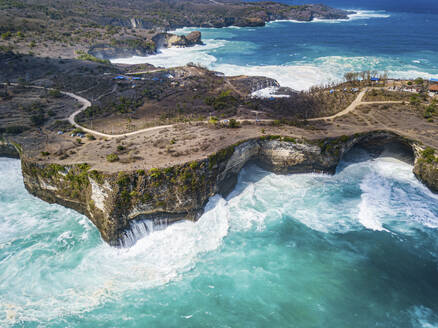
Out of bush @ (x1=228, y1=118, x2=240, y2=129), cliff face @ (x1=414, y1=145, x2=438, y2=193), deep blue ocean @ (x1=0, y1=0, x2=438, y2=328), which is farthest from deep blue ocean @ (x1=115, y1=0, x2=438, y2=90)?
deep blue ocean @ (x1=0, y1=0, x2=438, y2=328)

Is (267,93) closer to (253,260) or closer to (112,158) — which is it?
(112,158)

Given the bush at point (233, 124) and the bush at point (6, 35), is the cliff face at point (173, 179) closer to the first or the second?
the bush at point (233, 124)

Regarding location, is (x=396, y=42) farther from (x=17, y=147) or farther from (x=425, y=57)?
(x=17, y=147)

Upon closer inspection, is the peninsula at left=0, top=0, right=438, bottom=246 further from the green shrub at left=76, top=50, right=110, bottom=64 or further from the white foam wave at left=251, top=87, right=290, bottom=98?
the green shrub at left=76, top=50, right=110, bottom=64

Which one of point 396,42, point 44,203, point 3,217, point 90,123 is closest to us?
point 3,217

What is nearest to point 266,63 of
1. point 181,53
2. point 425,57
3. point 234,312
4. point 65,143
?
point 181,53

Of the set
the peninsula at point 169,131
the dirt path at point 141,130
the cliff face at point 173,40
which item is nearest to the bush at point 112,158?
the peninsula at point 169,131

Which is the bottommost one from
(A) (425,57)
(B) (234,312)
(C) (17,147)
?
(B) (234,312)
